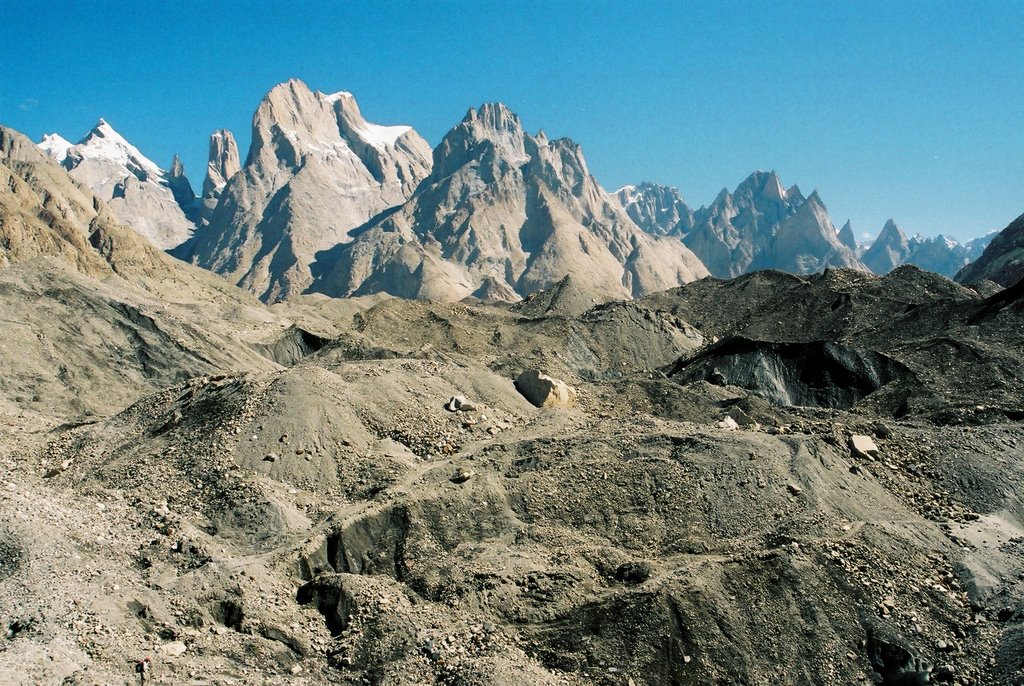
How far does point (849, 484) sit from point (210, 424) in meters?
14.3

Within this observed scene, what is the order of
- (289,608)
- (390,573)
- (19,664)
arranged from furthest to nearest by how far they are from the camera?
(390,573) → (289,608) → (19,664)

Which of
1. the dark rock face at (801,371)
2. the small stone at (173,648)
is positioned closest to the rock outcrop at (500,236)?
the dark rock face at (801,371)

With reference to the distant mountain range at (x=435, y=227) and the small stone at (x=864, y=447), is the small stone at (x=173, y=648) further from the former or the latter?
the distant mountain range at (x=435, y=227)

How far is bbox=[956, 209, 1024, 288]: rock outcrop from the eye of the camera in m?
83.3

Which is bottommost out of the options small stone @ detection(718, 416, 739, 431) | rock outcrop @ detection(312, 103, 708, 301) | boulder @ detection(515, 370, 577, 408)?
small stone @ detection(718, 416, 739, 431)

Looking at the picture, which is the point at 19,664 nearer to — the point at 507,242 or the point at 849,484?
the point at 849,484

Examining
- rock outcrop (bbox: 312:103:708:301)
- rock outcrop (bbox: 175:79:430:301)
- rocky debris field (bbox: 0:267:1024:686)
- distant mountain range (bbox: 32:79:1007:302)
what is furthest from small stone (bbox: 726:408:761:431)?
rock outcrop (bbox: 175:79:430:301)

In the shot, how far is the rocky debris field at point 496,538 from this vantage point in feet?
45.3

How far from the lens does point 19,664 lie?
1191 cm

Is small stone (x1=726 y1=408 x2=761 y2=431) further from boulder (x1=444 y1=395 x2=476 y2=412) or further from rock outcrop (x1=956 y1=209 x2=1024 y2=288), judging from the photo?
rock outcrop (x1=956 y1=209 x2=1024 y2=288)

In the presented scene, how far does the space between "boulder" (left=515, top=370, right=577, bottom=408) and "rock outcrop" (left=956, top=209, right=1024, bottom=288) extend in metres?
70.1

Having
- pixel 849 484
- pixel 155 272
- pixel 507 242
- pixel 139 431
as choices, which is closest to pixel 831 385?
pixel 849 484

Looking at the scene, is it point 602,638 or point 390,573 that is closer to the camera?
point 602,638

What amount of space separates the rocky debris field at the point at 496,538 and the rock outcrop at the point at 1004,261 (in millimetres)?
66625
